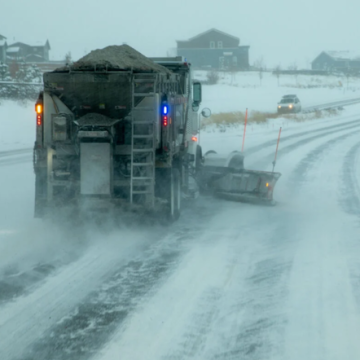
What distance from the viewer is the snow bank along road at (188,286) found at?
532 cm

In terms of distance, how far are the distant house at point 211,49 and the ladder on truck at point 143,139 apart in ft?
272

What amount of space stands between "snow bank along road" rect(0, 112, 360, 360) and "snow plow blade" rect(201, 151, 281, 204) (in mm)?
517

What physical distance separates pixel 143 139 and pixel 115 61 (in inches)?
55.5

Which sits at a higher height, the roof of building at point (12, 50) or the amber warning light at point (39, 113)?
the roof of building at point (12, 50)

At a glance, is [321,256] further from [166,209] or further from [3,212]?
[3,212]

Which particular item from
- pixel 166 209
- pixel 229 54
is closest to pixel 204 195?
pixel 166 209

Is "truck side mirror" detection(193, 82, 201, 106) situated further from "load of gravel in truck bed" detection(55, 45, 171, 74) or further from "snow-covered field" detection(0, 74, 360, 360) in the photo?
"snow-covered field" detection(0, 74, 360, 360)

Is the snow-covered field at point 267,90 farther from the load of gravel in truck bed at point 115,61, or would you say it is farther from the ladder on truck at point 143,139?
the ladder on truck at point 143,139

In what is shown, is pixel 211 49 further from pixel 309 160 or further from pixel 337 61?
pixel 309 160

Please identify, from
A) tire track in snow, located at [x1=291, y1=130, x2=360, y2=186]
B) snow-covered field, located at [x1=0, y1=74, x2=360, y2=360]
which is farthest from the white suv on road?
snow-covered field, located at [x1=0, y1=74, x2=360, y2=360]

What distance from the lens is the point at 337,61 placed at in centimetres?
11475

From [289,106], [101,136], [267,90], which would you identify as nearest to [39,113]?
[101,136]

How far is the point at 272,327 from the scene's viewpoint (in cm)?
568

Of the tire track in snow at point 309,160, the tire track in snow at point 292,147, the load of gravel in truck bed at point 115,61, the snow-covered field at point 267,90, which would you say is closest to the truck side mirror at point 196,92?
the load of gravel in truck bed at point 115,61
